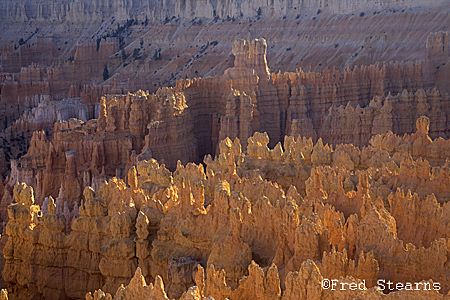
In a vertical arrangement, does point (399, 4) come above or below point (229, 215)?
above

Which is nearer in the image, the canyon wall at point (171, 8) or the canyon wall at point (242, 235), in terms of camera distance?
the canyon wall at point (242, 235)

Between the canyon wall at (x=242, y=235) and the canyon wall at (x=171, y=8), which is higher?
the canyon wall at (x=171, y=8)

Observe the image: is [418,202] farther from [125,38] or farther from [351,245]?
[125,38]

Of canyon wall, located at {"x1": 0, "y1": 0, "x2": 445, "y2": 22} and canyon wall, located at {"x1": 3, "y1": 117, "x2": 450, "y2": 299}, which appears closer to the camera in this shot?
canyon wall, located at {"x1": 3, "y1": 117, "x2": 450, "y2": 299}

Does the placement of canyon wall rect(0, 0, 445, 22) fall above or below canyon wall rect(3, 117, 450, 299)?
above

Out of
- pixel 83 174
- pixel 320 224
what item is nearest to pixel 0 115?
pixel 83 174

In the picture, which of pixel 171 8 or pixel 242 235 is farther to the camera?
pixel 171 8

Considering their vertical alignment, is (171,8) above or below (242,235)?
above

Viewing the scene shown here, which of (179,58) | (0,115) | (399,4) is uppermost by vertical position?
(399,4)

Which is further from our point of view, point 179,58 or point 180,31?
point 180,31

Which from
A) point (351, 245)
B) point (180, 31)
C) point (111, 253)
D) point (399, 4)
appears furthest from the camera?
point (180, 31)

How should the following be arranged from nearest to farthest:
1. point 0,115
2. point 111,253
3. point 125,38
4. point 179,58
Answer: point 111,253 < point 0,115 < point 179,58 < point 125,38
